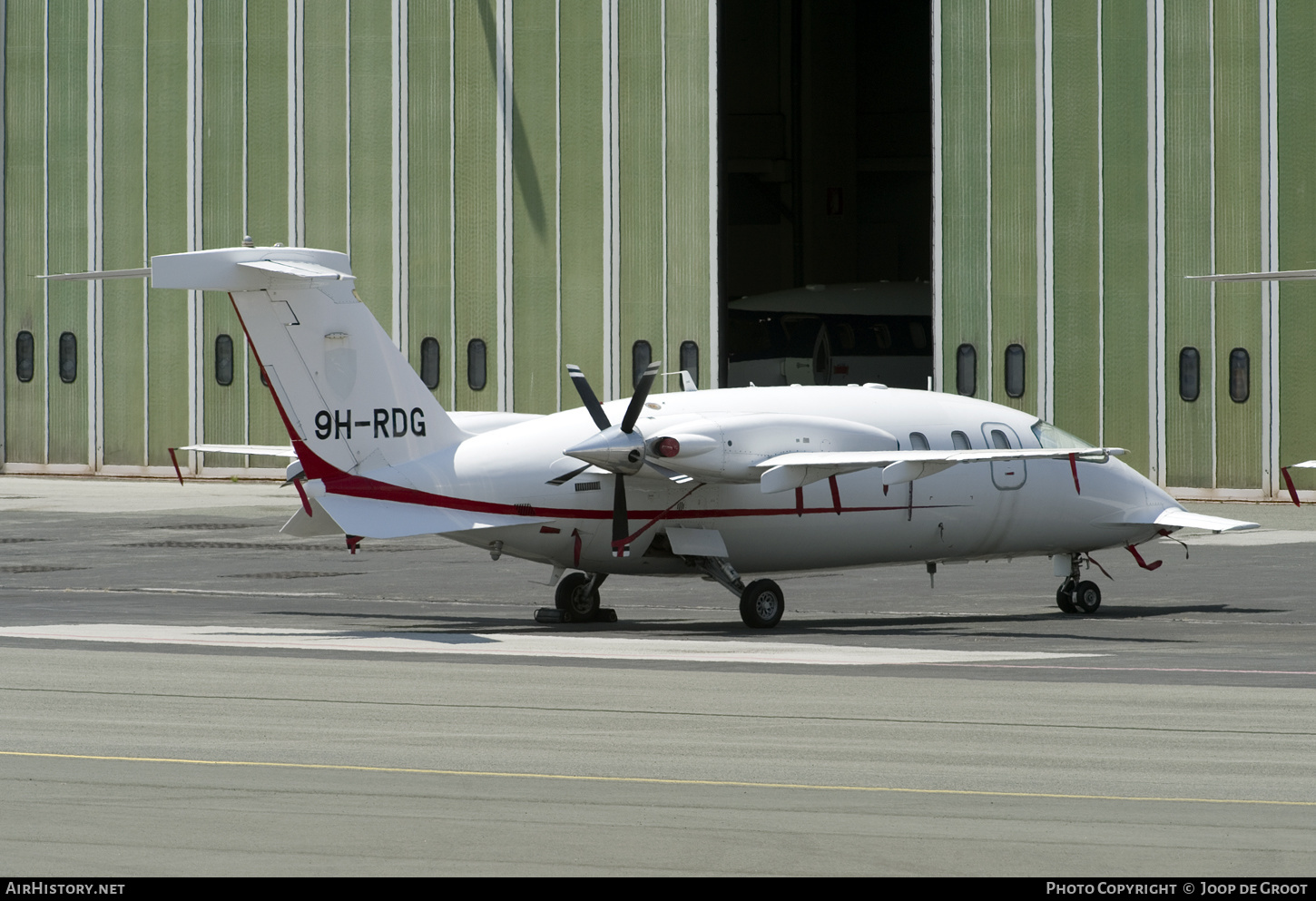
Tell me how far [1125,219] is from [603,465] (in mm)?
28677

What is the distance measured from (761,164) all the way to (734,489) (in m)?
51.2

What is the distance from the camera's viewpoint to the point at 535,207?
53.6m

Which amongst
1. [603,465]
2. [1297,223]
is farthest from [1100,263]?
[603,465]

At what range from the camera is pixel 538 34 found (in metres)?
53.2

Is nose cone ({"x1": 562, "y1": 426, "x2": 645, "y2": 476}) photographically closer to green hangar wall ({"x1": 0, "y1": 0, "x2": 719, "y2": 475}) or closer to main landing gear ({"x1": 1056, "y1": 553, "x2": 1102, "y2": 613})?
main landing gear ({"x1": 1056, "y1": 553, "x2": 1102, "y2": 613})

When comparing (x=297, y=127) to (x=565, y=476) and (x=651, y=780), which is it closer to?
(x=565, y=476)

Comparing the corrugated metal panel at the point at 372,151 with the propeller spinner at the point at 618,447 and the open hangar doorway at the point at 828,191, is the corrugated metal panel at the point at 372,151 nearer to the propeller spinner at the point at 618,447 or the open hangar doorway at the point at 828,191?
the open hangar doorway at the point at 828,191

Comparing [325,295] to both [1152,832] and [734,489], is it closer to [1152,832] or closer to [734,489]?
[734,489]

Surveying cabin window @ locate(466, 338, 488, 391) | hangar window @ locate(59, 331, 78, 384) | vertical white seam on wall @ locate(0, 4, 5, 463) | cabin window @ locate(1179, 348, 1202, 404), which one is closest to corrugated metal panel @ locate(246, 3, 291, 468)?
hangar window @ locate(59, 331, 78, 384)

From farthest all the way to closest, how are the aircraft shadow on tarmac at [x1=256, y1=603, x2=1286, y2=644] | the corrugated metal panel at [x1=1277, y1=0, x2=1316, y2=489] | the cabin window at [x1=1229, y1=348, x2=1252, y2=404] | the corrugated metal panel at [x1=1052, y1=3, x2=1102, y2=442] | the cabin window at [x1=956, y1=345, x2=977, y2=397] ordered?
the cabin window at [x1=956, y1=345, x2=977, y2=397] → the corrugated metal panel at [x1=1052, y1=3, x2=1102, y2=442] → the cabin window at [x1=1229, y1=348, x2=1252, y2=404] → the corrugated metal panel at [x1=1277, y1=0, x2=1316, y2=489] → the aircraft shadow on tarmac at [x1=256, y1=603, x2=1286, y2=644]

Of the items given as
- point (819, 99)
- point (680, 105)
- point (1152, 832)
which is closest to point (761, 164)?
point (819, 99)

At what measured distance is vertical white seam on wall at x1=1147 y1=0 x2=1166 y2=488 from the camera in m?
48.4

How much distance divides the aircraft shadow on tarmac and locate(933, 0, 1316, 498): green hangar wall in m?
21.2

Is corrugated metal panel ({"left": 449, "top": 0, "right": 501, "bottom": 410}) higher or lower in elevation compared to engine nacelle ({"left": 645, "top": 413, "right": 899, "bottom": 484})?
higher
